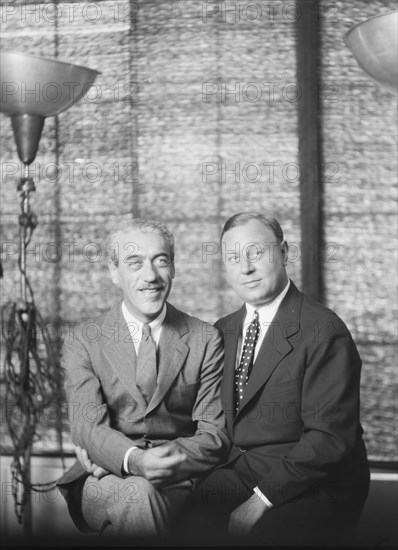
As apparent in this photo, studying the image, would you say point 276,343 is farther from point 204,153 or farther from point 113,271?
point 204,153

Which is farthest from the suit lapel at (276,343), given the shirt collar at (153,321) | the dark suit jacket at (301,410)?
the shirt collar at (153,321)

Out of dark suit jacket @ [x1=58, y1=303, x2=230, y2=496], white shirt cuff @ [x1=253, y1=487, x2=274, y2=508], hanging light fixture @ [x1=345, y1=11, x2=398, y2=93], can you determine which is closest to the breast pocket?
dark suit jacket @ [x1=58, y1=303, x2=230, y2=496]

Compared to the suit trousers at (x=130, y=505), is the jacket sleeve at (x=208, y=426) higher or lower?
higher

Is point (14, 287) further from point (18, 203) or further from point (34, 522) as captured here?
point (34, 522)

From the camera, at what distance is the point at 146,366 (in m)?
2.97

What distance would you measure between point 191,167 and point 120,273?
47 cm

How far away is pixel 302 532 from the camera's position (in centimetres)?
295

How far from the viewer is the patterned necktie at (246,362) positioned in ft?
9.66

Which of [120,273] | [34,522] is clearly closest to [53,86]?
[120,273]

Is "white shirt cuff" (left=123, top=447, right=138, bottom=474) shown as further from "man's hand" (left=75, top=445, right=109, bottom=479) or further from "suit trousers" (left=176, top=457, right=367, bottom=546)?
"suit trousers" (left=176, top=457, right=367, bottom=546)

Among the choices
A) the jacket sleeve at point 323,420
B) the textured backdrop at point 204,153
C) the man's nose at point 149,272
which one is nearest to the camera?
the jacket sleeve at point 323,420

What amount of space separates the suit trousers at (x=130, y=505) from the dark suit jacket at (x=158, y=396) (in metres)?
0.06

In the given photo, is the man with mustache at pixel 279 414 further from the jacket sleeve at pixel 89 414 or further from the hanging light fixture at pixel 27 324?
the hanging light fixture at pixel 27 324

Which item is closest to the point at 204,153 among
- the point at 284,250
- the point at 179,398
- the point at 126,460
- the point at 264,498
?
the point at 284,250
